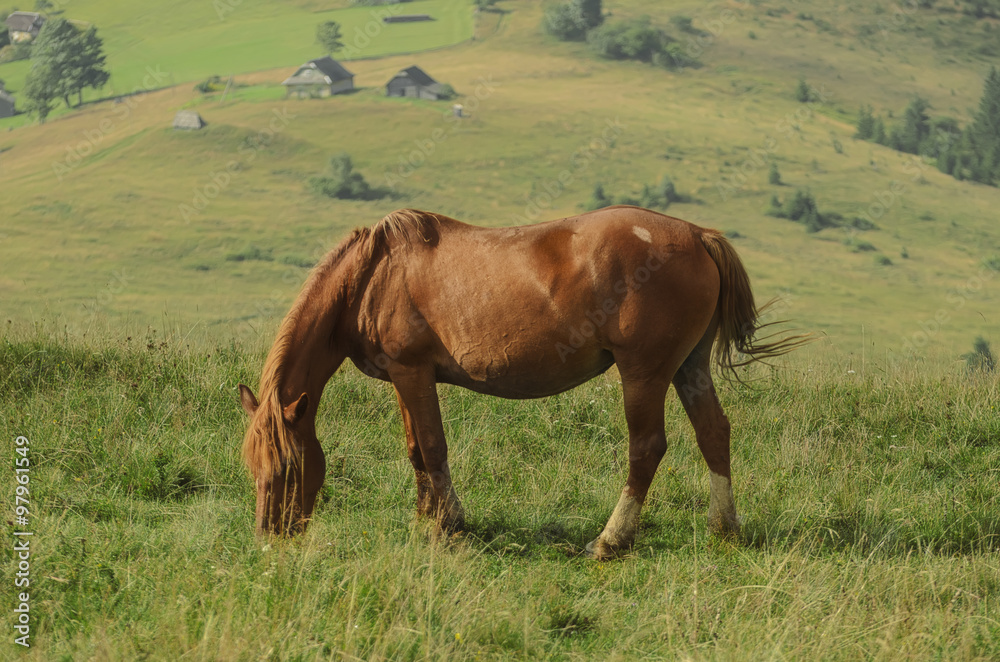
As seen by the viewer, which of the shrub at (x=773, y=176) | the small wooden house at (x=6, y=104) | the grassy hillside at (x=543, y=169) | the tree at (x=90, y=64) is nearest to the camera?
the grassy hillside at (x=543, y=169)

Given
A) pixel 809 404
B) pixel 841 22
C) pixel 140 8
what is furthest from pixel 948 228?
pixel 140 8

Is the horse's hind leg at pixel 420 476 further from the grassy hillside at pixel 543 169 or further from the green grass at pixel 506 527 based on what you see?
the grassy hillside at pixel 543 169

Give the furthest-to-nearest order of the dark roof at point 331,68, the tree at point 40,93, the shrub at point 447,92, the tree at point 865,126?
the dark roof at point 331,68, the shrub at point 447,92, the tree at point 865,126, the tree at point 40,93

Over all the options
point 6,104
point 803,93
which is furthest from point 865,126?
point 6,104

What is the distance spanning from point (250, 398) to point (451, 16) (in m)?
151

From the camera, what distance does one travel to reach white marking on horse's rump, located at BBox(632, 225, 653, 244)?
15.5ft

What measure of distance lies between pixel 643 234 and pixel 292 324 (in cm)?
206

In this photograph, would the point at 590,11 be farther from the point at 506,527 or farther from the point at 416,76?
the point at 506,527

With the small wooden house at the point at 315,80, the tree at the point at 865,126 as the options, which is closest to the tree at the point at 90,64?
the small wooden house at the point at 315,80

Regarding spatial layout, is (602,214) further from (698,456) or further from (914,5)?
(914,5)

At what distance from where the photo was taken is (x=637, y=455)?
4.77 m

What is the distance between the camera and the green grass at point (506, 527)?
358 cm

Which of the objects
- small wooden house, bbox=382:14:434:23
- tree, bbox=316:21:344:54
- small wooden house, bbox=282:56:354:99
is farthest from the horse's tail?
small wooden house, bbox=382:14:434:23

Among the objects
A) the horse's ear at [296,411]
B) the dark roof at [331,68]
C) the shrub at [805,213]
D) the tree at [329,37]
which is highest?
the horse's ear at [296,411]
